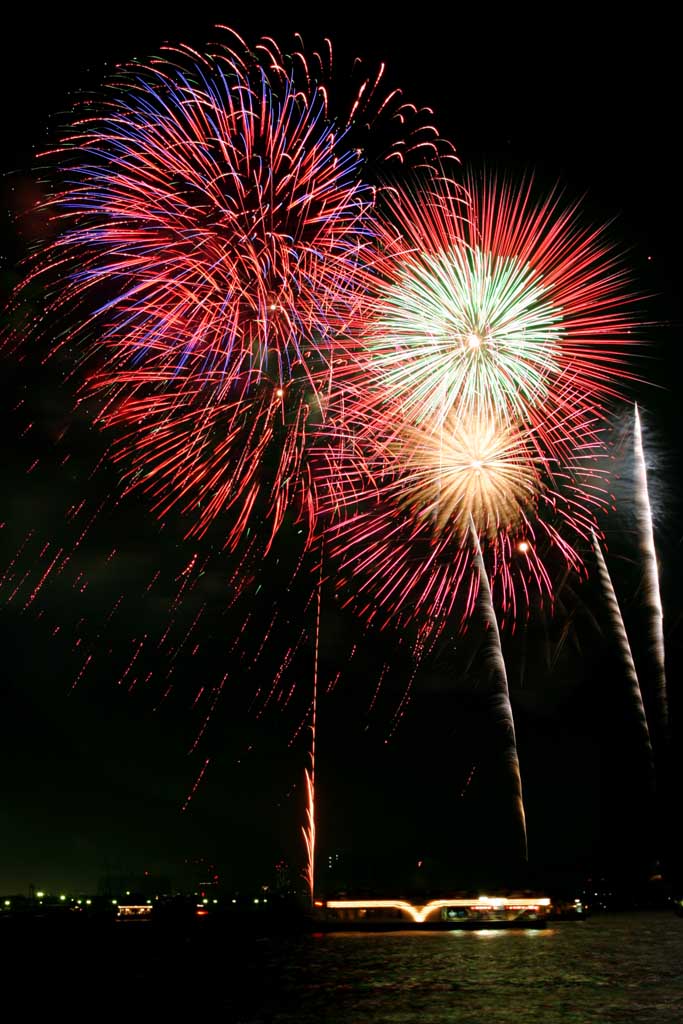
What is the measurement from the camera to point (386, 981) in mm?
20125

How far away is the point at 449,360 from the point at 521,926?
35.8 meters

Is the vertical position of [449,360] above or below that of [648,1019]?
above

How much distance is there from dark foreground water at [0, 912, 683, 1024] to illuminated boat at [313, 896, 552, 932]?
10.1 m

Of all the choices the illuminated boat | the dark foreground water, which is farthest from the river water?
the illuminated boat

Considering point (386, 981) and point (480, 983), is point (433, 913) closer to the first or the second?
point (386, 981)

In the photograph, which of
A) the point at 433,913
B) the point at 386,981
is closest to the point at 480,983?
the point at 386,981

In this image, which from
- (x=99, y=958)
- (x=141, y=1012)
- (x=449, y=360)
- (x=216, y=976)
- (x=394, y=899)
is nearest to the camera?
(x=141, y=1012)

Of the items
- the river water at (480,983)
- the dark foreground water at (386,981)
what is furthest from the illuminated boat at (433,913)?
the river water at (480,983)

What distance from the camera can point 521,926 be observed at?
47906 millimetres

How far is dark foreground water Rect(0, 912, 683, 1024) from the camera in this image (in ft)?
47.2

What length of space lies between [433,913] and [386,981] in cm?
3569

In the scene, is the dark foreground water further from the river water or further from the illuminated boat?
the illuminated boat

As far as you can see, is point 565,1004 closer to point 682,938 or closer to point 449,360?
point 449,360

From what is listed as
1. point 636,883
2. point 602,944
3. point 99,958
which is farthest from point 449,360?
point 636,883
